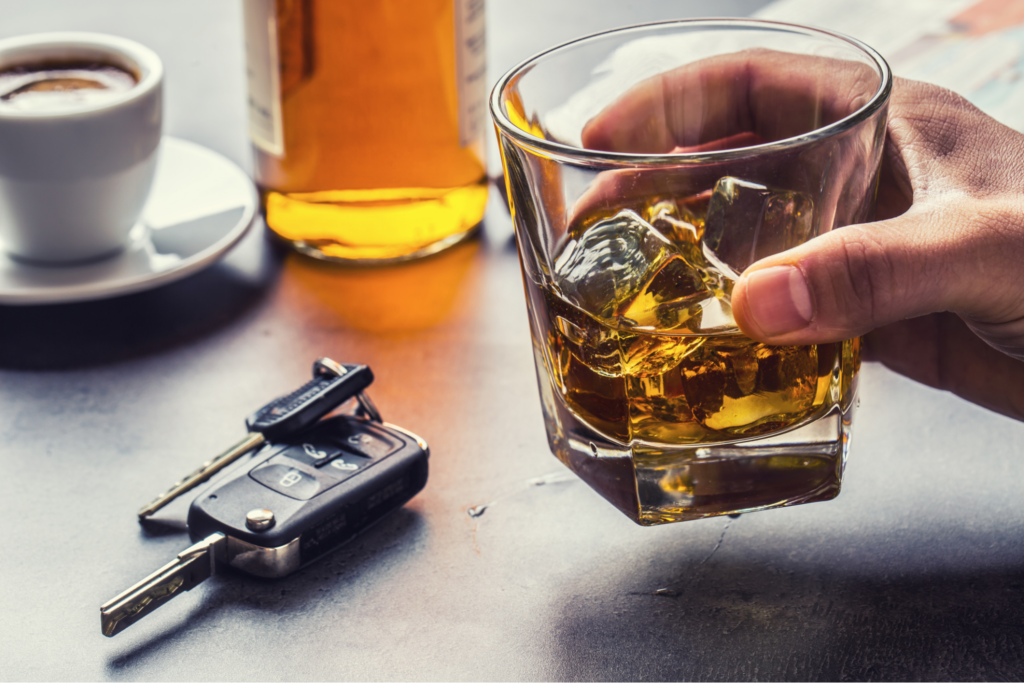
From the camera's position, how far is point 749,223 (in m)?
0.46

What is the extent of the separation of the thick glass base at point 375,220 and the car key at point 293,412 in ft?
0.55

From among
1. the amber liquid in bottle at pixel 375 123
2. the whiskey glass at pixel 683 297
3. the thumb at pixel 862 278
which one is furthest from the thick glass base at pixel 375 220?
the thumb at pixel 862 278

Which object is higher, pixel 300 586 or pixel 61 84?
pixel 61 84

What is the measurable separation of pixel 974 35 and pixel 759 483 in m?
0.74

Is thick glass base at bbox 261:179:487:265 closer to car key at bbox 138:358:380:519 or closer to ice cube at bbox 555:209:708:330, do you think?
car key at bbox 138:358:380:519

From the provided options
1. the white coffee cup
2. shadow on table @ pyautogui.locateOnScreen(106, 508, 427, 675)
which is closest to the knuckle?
shadow on table @ pyautogui.locateOnScreen(106, 508, 427, 675)

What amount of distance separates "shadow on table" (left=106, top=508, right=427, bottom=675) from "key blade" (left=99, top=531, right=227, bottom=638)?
0.01 meters

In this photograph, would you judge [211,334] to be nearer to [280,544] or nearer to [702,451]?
[280,544]

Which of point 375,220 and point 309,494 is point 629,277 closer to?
point 309,494

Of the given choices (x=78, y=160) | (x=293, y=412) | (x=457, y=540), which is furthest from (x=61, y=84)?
(x=457, y=540)

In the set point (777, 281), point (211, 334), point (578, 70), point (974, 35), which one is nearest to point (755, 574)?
point (777, 281)

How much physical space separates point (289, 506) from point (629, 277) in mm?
194

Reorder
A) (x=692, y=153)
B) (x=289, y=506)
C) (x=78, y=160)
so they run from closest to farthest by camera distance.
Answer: (x=692, y=153) → (x=289, y=506) → (x=78, y=160)

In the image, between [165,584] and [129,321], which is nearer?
[165,584]
